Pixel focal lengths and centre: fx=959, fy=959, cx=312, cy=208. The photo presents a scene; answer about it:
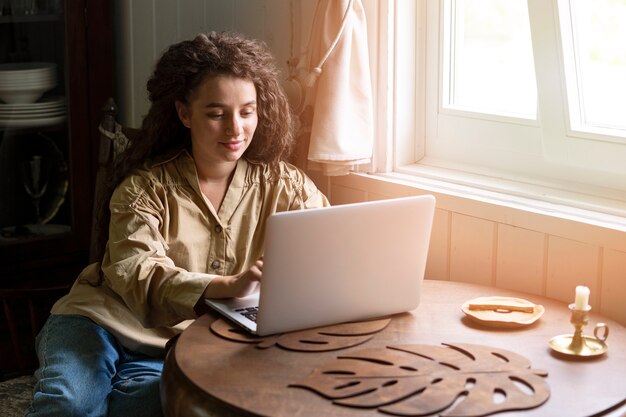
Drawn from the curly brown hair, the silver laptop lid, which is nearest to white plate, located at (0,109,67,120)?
the curly brown hair

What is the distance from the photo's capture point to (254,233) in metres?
2.19

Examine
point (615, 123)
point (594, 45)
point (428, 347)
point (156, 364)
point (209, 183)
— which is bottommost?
point (156, 364)

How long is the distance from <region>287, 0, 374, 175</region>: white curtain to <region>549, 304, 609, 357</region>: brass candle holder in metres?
0.81

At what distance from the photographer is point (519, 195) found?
214 centimetres

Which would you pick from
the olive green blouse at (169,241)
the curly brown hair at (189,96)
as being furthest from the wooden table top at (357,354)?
the curly brown hair at (189,96)

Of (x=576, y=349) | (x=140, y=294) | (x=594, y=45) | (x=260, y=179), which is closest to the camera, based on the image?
(x=576, y=349)

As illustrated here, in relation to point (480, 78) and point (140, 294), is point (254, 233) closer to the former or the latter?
point (140, 294)

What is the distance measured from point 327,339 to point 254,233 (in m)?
0.58

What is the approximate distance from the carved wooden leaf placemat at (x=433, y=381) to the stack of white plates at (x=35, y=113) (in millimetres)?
1503

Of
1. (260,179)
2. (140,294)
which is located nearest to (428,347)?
(140,294)

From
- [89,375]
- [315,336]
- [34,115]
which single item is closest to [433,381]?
[315,336]

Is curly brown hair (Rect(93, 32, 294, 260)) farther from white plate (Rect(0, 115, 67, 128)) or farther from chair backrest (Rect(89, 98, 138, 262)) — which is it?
white plate (Rect(0, 115, 67, 128))

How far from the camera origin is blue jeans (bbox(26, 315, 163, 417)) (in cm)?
185

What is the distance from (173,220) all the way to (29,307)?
1.61 ft
